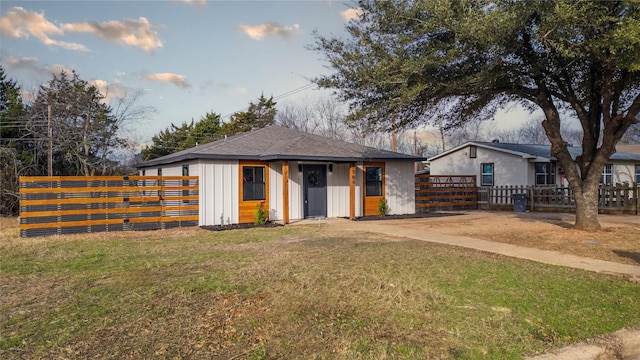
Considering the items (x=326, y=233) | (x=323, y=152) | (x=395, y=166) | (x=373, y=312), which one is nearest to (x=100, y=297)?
(x=373, y=312)

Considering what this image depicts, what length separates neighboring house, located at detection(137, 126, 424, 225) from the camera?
14250mm

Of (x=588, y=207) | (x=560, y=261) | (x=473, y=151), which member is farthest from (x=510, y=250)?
(x=473, y=151)

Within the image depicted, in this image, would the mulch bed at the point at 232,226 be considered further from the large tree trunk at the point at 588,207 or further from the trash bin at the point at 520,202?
the trash bin at the point at 520,202

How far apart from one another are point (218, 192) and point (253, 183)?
1315 mm

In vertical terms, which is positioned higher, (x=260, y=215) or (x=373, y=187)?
(x=373, y=187)

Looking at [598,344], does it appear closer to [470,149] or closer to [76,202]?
[76,202]

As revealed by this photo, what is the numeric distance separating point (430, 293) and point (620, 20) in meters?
7.17

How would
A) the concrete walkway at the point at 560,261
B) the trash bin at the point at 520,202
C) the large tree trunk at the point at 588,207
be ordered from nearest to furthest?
the concrete walkway at the point at 560,261 → the large tree trunk at the point at 588,207 → the trash bin at the point at 520,202

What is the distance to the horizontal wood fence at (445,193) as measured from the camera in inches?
776

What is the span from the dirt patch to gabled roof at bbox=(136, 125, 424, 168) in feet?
11.7

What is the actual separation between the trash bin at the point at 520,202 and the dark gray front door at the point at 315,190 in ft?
31.5

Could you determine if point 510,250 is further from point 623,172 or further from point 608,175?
point 623,172

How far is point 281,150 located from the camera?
A: 15.2 meters

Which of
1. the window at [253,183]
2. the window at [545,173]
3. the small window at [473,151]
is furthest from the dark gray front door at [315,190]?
the window at [545,173]
